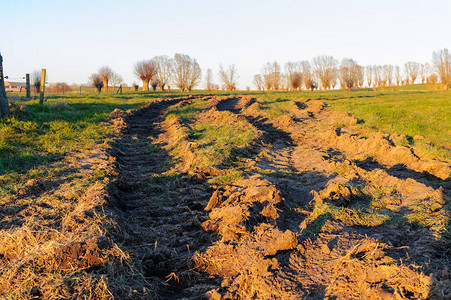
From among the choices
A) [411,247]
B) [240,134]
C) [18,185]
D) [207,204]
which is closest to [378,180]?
[411,247]

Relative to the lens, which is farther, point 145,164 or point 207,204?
point 145,164

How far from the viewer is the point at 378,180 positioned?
5.76 metres

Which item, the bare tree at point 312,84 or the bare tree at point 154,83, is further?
the bare tree at point 312,84

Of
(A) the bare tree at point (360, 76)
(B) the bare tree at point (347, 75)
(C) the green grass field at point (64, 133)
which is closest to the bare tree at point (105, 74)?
(C) the green grass field at point (64, 133)

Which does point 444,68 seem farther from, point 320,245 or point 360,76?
point 320,245

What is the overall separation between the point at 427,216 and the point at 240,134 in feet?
23.2

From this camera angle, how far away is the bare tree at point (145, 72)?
5281 centimetres

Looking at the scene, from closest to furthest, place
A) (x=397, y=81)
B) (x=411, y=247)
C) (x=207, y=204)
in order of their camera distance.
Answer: (x=411, y=247) → (x=207, y=204) → (x=397, y=81)

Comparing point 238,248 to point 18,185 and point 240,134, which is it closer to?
point 18,185

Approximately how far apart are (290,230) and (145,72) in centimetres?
5302

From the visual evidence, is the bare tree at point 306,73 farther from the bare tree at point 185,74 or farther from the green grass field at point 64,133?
the green grass field at point 64,133

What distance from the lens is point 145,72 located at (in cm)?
5288

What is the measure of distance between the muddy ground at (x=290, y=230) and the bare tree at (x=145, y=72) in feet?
158

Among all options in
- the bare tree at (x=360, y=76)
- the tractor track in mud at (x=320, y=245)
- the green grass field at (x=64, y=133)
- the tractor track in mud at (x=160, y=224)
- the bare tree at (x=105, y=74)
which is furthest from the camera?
the bare tree at (x=360, y=76)
